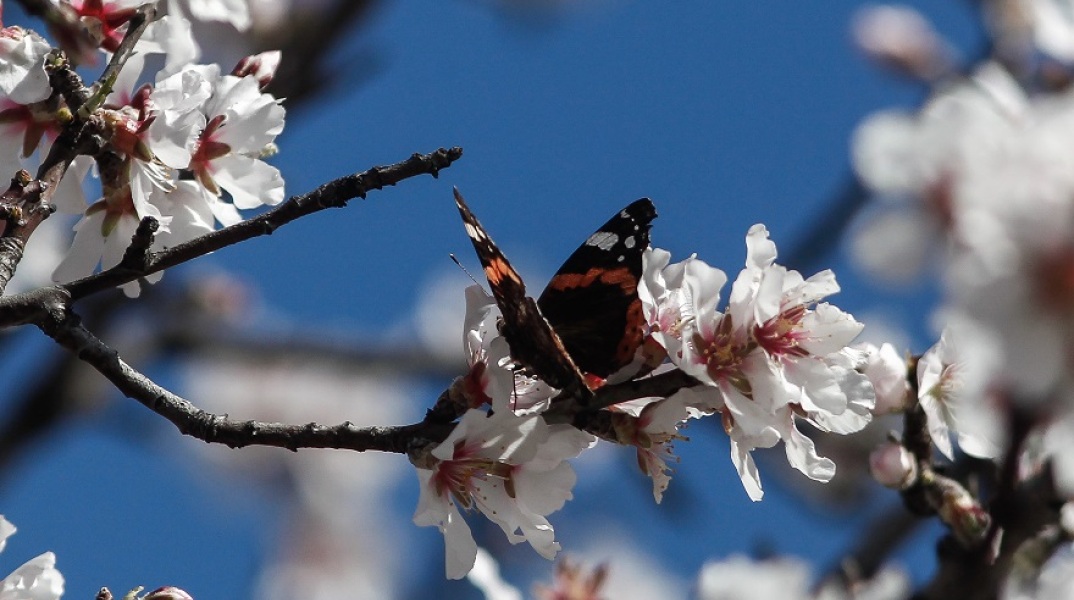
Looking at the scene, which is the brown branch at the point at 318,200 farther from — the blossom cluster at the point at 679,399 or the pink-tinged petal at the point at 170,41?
the pink-tinged petal at the point at 170,41

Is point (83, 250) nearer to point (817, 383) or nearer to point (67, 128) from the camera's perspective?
point (67, 128)

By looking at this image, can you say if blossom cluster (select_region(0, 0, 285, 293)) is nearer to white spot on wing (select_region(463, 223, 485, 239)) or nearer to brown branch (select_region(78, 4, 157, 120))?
brown branch (select_region(78, 4, 157, 120))

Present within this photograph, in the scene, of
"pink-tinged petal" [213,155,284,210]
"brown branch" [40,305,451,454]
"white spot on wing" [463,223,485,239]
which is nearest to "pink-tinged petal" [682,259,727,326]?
"white spot on wing" [463,223,485,239]

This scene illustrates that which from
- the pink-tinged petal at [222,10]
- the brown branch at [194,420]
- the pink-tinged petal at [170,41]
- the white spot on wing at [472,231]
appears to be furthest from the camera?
the pink-tinged petal at [222,10]

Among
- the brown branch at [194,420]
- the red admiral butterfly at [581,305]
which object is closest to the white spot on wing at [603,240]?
the red admiral butterfly at [581,305]

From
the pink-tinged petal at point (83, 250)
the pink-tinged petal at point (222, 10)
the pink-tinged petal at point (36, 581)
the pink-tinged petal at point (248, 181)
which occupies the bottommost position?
the pink-tinged petal at point (36, 581)

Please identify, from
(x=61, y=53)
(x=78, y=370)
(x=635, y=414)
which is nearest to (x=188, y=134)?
(x=61, y=53)

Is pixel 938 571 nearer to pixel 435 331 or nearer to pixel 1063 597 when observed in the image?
pixel 1063 597
